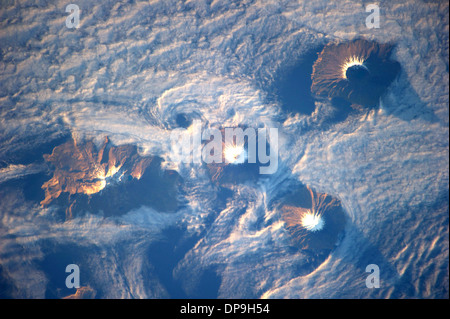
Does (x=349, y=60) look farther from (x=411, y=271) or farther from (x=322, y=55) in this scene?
(x=411, y=271)

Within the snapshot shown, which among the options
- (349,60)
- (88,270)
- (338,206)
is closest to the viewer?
(349,60)

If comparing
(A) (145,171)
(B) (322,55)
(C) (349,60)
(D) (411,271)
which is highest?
(B) (322,55)

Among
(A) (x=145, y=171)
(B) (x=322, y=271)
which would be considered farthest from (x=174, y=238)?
(B) (x=322, y=271)

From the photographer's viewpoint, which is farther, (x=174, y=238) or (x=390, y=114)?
(x=174, y=238)

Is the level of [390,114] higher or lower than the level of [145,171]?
higher

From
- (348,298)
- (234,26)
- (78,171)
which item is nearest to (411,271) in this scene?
(348,298)

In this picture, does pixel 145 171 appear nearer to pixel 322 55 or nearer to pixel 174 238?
pixel 174 238

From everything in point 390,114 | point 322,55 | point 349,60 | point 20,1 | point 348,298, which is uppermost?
point 20,1

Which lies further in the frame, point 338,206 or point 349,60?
point 338,206

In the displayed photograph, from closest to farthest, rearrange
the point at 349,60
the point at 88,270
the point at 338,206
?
the point at 349,60 → the point at 338,206 → the point at 88,270
